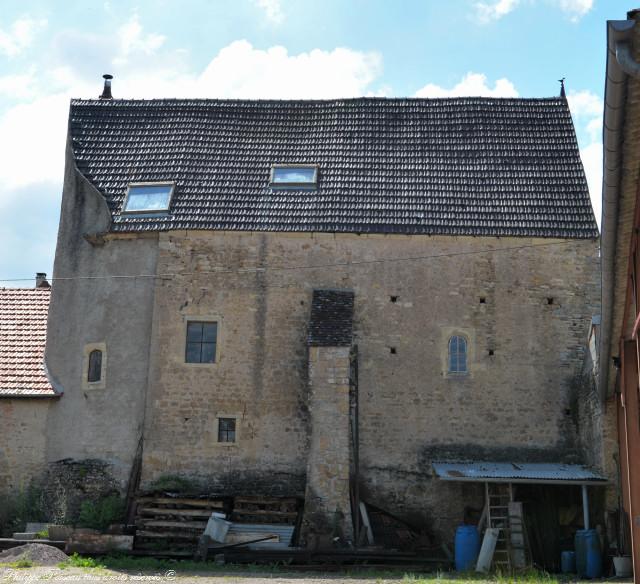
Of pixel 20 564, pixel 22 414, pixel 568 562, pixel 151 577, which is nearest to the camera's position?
pixel 151 577

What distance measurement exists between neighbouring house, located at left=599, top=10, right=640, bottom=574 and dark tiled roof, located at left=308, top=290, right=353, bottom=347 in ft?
18.1

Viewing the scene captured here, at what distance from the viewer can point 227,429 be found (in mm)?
19750

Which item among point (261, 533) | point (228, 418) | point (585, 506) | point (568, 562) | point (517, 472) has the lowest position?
point (568, 562)

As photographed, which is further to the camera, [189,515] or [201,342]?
[201,342]

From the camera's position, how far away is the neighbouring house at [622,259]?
8188 mm

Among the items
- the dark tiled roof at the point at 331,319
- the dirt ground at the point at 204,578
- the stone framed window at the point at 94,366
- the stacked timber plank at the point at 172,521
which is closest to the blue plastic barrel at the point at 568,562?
the dirt ground at the point at 204,578

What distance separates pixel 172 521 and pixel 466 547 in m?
6.07

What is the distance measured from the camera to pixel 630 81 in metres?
8.40

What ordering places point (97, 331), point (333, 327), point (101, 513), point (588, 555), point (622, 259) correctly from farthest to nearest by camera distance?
1. point (97, 331)
2. point (333, 327)
3. point (101, 513)
4. point (588, 555)
5. point (622, 259)

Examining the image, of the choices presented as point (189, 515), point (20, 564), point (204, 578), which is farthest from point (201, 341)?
point (204, 578)

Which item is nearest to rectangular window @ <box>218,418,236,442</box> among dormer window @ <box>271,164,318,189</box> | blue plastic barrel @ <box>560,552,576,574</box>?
dormer window @ <box>271,164,318,189</box>

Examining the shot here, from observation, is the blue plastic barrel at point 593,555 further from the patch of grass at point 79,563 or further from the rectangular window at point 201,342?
the patch of grass at point 79,563

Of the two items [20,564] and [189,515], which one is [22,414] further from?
[20,564]

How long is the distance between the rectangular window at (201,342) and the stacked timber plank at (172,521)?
3.19 metres
